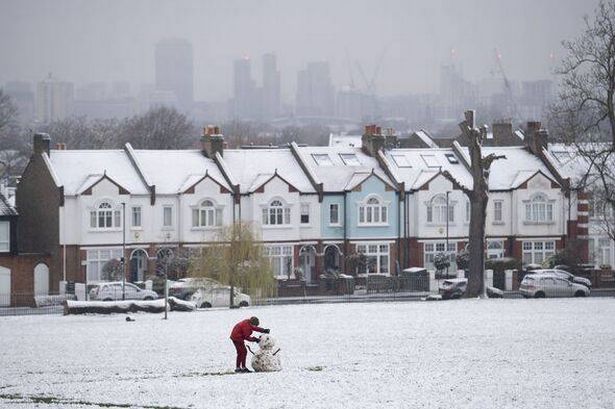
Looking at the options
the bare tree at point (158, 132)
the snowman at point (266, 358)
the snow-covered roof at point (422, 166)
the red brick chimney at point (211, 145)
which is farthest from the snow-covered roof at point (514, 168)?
the bare tree at point (158, 132)

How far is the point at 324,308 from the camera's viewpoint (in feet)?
228

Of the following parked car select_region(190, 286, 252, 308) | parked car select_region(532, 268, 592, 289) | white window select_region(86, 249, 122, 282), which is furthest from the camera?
white window select_region(86, 249, 122, 282)

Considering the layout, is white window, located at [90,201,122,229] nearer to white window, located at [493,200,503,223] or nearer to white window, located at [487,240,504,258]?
white window, located at [487,240,504,258]

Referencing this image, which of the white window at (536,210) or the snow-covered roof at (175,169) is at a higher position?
the snow-covered roof at (175,169)

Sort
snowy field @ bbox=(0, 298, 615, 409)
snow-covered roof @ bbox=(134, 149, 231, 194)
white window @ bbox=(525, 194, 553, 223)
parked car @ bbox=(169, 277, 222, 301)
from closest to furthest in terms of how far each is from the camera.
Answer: snowy field @ bbox=(0, 298, 615, 409)
parked car @ bbox=(169, 277, 222, 301)
snow-covered roof @ bbox=(134, 149, 231, 194)
white window @ bbox=(525, 194, 553, 223)

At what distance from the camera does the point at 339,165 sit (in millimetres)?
96812

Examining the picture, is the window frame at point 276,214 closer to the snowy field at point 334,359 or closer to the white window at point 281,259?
the white window at point 281,259

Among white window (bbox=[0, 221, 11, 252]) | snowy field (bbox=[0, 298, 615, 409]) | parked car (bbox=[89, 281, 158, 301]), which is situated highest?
white window (bbox=[0, 221, 11, 252])

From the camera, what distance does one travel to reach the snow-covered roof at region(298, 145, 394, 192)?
311 feet

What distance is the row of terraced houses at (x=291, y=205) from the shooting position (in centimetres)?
8831

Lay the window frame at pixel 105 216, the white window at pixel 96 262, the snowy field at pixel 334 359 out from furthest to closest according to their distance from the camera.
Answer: the window frame at pixel 105 216 < the white window at pixel 96 262 < the snowy field at pixel 334 359

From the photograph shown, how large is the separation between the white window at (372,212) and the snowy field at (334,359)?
2665cm

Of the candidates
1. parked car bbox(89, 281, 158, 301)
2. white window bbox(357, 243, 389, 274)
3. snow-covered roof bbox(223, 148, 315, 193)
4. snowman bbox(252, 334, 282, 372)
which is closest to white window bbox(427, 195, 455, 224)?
white window bbox(357, 243, 389, 274)

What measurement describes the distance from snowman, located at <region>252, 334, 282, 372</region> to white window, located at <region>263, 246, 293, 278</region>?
47.2 m
